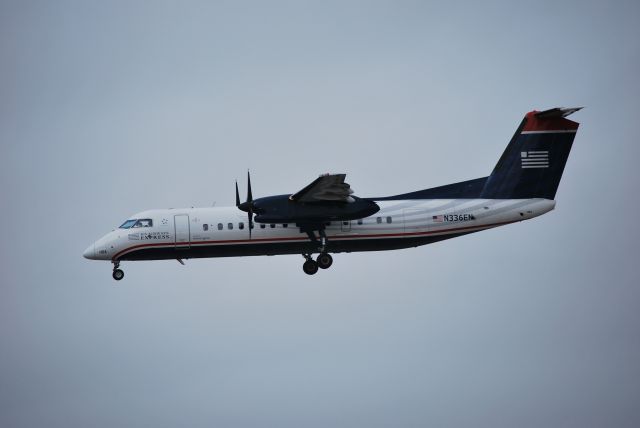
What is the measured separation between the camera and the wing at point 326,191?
23.7 meters

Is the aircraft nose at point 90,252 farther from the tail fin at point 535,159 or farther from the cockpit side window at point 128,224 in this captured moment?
the tail fin at point 535,159

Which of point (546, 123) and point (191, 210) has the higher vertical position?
point (546, 123)

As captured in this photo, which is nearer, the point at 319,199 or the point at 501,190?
the point at 319,199

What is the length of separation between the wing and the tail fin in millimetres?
6027

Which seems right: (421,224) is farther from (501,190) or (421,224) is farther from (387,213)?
(501,190)

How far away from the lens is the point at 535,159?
27453mm

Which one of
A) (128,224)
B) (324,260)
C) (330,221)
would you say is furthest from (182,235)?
(330,221)

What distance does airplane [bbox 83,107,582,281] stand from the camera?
25.2m

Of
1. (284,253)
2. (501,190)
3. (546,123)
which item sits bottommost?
(284,253)

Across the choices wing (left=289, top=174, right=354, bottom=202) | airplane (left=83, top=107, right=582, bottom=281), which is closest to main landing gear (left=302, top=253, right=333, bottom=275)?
airplane (left=83, top=107, right=582, bottom=281)

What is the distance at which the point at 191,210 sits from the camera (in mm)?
26297

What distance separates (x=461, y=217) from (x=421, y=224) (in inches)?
62.8

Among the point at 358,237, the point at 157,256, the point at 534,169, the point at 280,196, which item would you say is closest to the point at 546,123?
the point at 534,169

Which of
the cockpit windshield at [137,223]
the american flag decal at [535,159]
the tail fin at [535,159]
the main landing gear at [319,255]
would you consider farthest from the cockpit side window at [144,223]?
the american flag decal at [535,159]
